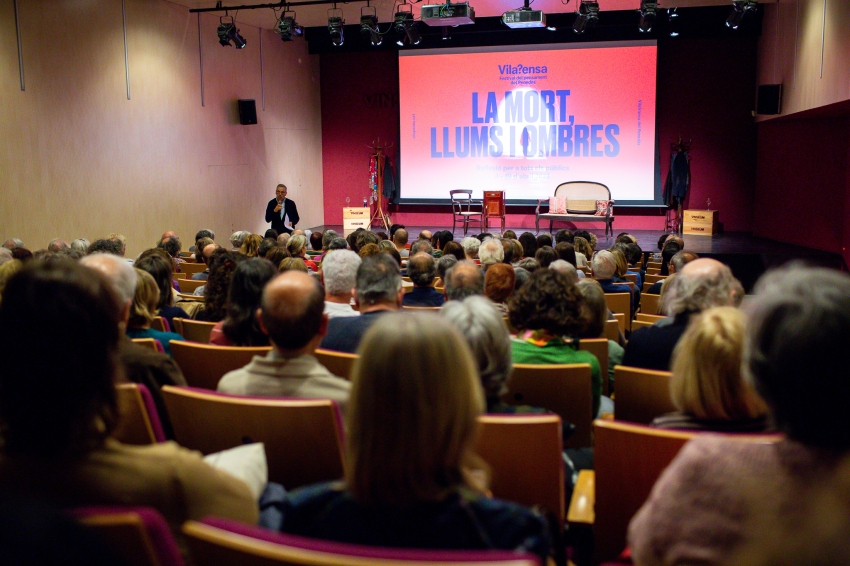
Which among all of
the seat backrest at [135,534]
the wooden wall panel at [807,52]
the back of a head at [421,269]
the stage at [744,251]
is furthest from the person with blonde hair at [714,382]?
the stage at [744,251]

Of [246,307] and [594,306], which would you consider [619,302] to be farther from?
[246,307]

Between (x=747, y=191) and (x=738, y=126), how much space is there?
1.22 metres

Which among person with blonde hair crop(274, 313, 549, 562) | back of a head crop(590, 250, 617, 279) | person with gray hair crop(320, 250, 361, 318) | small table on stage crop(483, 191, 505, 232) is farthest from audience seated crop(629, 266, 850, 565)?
small table on stage crop(483, 191, 505, 232)

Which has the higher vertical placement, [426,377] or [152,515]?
[426,377]

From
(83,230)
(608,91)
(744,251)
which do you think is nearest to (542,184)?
(608,91)

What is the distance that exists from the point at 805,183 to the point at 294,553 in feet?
41.0

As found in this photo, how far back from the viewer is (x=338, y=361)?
2.67m

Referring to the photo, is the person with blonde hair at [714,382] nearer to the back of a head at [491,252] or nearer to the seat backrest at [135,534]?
the seat backrest at [135,534]

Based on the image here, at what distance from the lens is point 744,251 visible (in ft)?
36.3

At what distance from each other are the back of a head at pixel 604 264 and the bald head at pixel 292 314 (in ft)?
10.7

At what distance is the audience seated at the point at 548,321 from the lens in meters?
2.84

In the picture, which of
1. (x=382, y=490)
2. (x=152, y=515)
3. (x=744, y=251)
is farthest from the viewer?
(x=744, y=251)

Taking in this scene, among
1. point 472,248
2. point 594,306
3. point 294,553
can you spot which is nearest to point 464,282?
point 594,306

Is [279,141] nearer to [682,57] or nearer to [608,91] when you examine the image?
[608,91]
